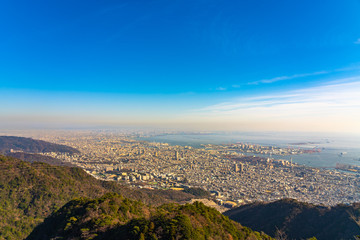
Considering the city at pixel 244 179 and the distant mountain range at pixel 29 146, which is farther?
the distant mountain range at pixel 29 146

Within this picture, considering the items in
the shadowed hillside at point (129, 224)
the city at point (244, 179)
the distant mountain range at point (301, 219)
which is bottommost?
the city at point (244, 179)

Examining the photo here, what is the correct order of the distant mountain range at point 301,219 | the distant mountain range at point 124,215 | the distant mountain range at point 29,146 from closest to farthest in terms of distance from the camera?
the distant mountain range at point 124,215, the distant mountain range at point 301,219, the distant mountain range at point 29,146

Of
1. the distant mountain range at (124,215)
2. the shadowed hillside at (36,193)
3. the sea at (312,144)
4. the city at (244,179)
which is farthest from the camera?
the sea at (312,144)

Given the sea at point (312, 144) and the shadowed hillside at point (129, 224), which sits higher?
the shadowed hillside at point (129, 224)

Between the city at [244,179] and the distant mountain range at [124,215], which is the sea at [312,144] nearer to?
the city at [244,179]

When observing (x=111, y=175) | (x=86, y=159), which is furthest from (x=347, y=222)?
(x=86, y=159)

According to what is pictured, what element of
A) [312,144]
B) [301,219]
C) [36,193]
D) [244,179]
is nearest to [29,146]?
[36,193]

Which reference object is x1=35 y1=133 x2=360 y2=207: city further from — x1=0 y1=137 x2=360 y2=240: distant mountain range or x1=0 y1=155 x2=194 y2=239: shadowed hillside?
x1=0 y1=155 x2=194 y2=239: shadowed hillside

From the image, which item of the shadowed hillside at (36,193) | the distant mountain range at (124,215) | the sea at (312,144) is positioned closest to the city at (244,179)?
the distant mountain range at (124,215)

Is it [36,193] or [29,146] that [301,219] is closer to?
[36,193]

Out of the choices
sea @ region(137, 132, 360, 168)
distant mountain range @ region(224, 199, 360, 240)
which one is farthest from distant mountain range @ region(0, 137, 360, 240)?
sea @ region(137, 132, 360, 168)
